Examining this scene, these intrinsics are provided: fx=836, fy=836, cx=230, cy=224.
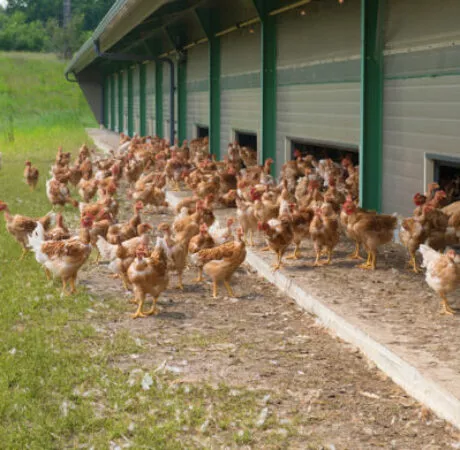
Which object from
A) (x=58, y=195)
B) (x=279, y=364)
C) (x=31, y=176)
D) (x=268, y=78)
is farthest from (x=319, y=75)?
(x=31, y=176)

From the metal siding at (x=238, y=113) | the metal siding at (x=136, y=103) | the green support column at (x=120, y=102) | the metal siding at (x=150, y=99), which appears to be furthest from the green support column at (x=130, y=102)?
the metal siding at (x=238, y=113)

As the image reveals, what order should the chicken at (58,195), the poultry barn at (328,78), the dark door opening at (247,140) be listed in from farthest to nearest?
the dark door opening at (247,140)
the chicken at (58,195)
the poultry barn at (328,78)

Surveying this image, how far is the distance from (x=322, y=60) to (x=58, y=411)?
30.8 feet

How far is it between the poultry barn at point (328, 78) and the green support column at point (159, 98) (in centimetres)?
446

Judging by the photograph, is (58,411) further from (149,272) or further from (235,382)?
(149,272)

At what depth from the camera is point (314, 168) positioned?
48.6 feet

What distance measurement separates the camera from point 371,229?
953 cm

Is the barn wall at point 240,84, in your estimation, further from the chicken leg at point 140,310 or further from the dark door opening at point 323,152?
the chicken leg at point 140,310

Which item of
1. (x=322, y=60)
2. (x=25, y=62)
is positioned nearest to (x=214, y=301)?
(x=322, y=60)

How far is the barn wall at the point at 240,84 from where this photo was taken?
1758 centimetres

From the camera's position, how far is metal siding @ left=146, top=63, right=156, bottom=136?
33094mm

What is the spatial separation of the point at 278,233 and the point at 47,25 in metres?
97.9

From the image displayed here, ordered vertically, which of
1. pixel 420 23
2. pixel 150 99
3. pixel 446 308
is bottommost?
pixel 446 308

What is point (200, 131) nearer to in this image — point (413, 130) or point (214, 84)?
point (214, 84)
